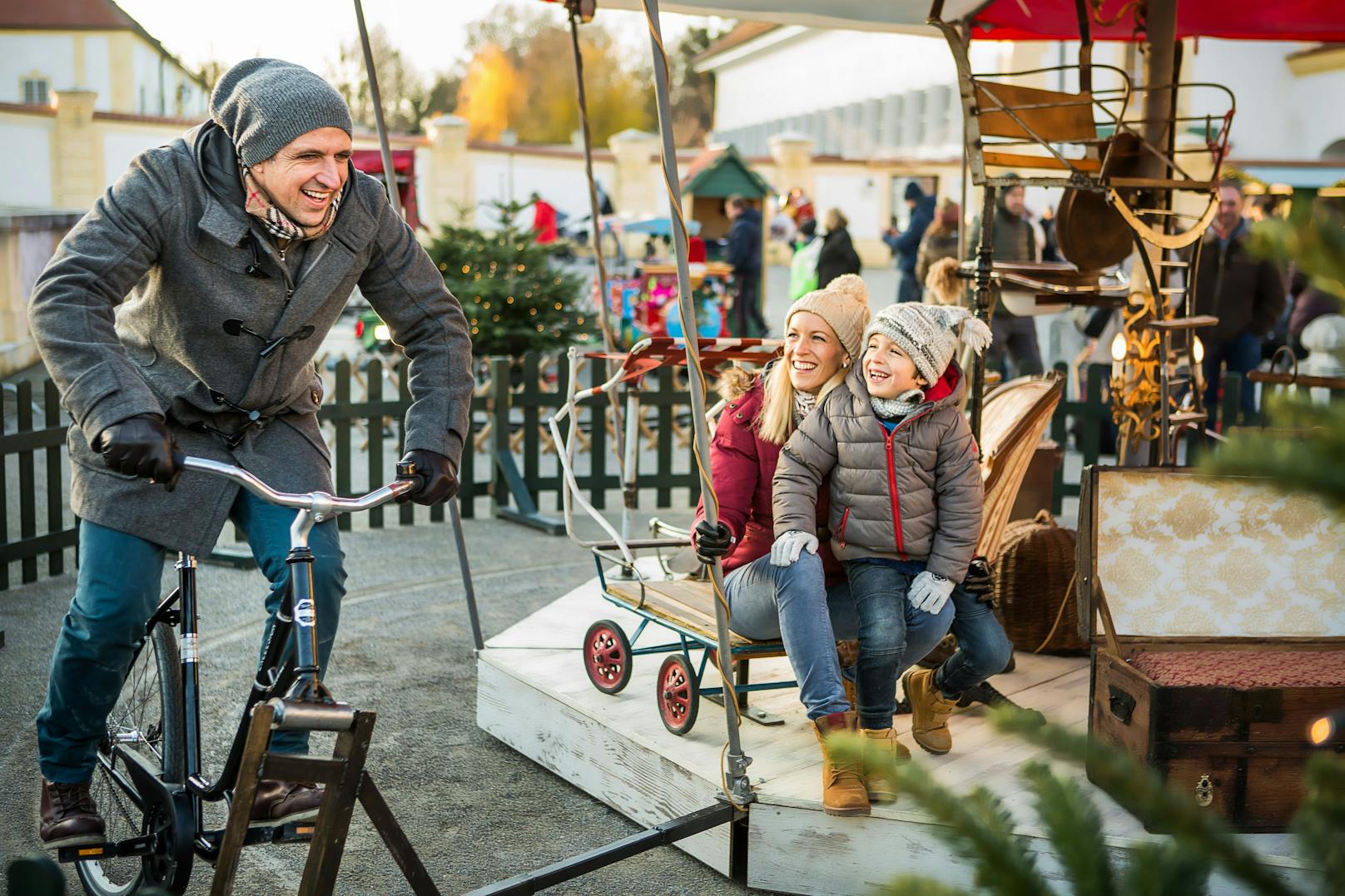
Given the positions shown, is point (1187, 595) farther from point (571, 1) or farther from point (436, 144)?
point (436, 144)

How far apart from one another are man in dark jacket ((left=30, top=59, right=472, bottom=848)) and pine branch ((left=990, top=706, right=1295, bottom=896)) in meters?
1.93

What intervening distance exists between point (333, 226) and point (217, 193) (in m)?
0.25

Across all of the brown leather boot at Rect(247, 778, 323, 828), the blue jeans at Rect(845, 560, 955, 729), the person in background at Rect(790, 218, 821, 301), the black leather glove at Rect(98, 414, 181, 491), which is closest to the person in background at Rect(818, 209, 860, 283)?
the person in background at Rect(790, 218, 821, 301)

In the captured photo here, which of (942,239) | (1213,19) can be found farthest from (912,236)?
(1213,19)

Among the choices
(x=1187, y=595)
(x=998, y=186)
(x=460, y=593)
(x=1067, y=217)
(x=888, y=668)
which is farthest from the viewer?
(x=460, y=593)

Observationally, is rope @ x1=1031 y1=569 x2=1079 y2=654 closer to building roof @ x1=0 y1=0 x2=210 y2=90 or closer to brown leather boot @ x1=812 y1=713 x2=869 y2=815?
brown leather boot @ x1=812 y1=713 x2=869 y2=815

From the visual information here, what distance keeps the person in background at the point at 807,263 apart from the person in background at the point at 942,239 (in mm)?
1549

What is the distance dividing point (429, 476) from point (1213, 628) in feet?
7.66

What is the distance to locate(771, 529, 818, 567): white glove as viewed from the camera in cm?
336

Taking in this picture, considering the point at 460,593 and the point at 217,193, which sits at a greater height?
the point at 217,193

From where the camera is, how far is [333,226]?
285 cm

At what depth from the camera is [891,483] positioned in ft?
11.3

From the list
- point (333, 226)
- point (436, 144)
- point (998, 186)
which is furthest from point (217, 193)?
point (436, 144)

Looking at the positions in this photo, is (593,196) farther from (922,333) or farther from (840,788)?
(840,788)
